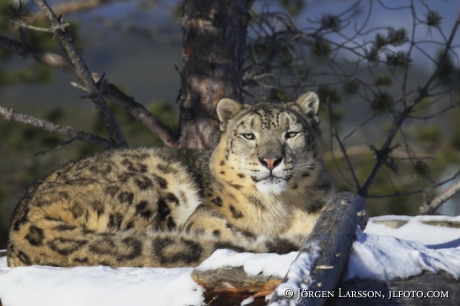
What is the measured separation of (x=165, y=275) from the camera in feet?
13.1

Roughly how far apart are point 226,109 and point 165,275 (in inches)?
106

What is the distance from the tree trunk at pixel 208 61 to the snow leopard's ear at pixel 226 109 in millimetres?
1533

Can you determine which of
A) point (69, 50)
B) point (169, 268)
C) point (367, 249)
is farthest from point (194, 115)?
point (367, 249)

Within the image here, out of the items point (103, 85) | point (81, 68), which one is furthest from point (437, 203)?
point (81, 68)

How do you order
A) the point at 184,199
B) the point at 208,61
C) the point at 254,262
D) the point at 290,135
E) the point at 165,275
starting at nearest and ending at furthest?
the point at 254,262
the point at 165,275
the point at 184,199
the point at 290,135
the point at 208,61

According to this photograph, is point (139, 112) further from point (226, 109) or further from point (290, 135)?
point (290, 135)

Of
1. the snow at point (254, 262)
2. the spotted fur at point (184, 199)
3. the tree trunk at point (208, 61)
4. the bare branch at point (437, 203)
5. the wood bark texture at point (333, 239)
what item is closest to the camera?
the wood bark texture at point (333, 239)

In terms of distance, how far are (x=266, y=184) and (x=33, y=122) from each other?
3.46m

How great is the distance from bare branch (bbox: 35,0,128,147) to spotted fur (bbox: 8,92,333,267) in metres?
A: 1.16

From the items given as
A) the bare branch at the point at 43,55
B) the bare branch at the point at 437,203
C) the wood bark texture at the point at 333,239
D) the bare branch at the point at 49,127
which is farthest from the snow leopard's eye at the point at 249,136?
the bare branch at the point at 437,203

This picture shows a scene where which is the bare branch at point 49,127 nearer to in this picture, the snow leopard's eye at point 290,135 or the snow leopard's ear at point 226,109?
the snow leopard's ear at point 226,109

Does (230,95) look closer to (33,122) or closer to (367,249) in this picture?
(33,122)

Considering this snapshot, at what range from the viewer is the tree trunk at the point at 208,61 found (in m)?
7.87

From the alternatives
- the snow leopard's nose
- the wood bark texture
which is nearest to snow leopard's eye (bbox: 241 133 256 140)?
the snow leopard's nose
